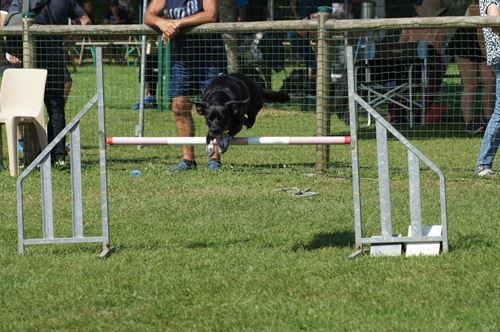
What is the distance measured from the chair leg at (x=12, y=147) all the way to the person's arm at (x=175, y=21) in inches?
64.7

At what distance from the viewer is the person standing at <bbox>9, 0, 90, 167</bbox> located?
416 inches

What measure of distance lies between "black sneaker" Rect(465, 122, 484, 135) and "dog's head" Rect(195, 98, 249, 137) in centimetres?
581

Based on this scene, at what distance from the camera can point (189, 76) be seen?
1009 centimetres

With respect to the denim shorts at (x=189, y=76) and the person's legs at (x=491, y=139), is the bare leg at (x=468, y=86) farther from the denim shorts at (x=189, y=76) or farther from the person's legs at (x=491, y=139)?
the denim shorts at (x=189, y=76)

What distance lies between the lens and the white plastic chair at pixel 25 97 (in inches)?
397

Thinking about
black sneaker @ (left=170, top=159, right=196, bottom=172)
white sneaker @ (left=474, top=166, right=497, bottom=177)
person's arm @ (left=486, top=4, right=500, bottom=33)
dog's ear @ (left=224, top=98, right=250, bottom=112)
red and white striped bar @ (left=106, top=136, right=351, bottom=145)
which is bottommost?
white sneaker @ (left=474, top=166, right=497, bottom=177)

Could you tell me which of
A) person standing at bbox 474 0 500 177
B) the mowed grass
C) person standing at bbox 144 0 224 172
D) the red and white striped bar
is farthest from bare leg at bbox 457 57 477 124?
the red and white striped bar

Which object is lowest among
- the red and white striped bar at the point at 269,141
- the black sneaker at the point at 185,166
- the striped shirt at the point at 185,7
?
the black sneaker at the point at 185,166

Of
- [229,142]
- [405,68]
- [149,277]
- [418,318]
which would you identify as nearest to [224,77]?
[229,142]

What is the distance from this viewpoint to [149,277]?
232 inches

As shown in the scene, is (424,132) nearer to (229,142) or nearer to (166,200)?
(166,200)

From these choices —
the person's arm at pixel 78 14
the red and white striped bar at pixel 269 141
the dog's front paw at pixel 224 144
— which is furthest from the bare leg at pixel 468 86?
the red and white striped bar at pixel 269 141

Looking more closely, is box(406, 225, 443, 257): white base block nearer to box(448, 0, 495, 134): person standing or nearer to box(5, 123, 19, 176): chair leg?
box(5, 123, 19, 176): chair leg

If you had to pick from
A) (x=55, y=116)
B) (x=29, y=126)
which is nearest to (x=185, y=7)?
(x=55, y=116)
